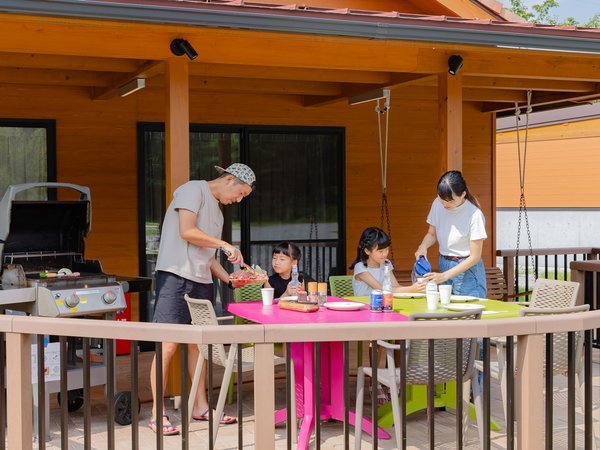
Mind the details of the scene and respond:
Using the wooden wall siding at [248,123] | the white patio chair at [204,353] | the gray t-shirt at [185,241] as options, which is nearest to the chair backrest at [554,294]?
the white patio chair at [204,353]

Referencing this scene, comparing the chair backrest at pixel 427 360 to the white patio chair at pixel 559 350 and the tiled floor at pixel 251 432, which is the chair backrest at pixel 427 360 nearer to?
the white patio chair at pixel 559 350

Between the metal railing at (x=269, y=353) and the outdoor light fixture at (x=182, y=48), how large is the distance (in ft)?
8.42

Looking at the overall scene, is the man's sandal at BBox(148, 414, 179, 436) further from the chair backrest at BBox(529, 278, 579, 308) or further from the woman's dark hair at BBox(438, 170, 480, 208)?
the chair backrest at BBox(529, 278, 579, 308)

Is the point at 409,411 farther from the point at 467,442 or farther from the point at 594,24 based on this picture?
Result: the point at 594,24

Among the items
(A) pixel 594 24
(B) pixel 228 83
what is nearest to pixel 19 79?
(B) pixel 228 83

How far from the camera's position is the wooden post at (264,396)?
3184mm

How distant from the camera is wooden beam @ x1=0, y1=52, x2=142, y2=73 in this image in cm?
634

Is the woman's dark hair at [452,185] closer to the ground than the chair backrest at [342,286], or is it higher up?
higher up

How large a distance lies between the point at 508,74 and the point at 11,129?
4.30m

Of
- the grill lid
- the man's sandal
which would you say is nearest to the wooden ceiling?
the grill lid

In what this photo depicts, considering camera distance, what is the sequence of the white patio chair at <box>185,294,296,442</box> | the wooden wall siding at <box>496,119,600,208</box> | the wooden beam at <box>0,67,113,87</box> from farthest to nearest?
the wooden wall siding at <box>496,119,600,208</box> → the wooden beam at <box>0,67,113,87</box> → the white patio chair at <box>185,294,296,442</box>

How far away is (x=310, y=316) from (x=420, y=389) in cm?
105

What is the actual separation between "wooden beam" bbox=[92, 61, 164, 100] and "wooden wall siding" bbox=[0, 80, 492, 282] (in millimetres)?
255

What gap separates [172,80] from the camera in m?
5.67
